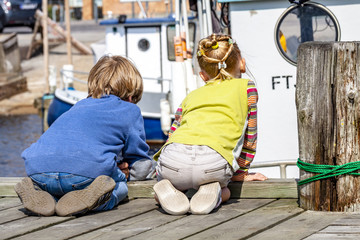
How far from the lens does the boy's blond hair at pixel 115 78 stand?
457 centimetres

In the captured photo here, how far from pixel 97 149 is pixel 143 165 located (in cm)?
59

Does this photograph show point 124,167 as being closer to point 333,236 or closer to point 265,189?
point 265,189

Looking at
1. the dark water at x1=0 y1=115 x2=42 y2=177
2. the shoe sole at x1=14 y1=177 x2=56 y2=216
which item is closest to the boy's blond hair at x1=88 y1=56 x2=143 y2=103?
the shoe sole at x1=14 y1=177 x2=56 y2=216

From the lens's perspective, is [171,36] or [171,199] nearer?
[171,199]

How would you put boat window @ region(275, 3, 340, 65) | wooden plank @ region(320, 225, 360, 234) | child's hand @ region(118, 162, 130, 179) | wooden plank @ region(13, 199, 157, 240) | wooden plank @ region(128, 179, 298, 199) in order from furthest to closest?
boat window @ region(275, 3, 340, 65), child's hand @ region(118, 162, 130, 179), wooden plank @ region(128, 179, 298, 199), wooden plank @ region(13, 199, 157, 240), wooden plank @ region(320, 225, 360, 234)

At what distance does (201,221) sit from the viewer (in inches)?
156

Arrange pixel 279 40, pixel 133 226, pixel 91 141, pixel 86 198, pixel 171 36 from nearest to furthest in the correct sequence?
pixel 133 226
pixel 86 198
pixel 91 141
pixel 279 40
pixel 171 36

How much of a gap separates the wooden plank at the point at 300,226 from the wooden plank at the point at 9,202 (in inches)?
68.4

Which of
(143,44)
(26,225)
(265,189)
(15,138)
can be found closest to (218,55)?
(265,189)

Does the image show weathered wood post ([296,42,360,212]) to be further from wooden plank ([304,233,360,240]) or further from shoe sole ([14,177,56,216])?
shoe sole ([14,177,56,216])

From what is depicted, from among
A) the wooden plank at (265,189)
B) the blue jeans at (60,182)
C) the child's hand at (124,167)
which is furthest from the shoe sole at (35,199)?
the wooden plank at (265,189)

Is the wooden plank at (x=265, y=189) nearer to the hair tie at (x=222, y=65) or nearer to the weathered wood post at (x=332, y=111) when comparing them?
the weathered wood post at (x=332, y=111)

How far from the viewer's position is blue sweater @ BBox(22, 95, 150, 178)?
4.20 meters

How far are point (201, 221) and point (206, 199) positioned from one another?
199 millimetres
